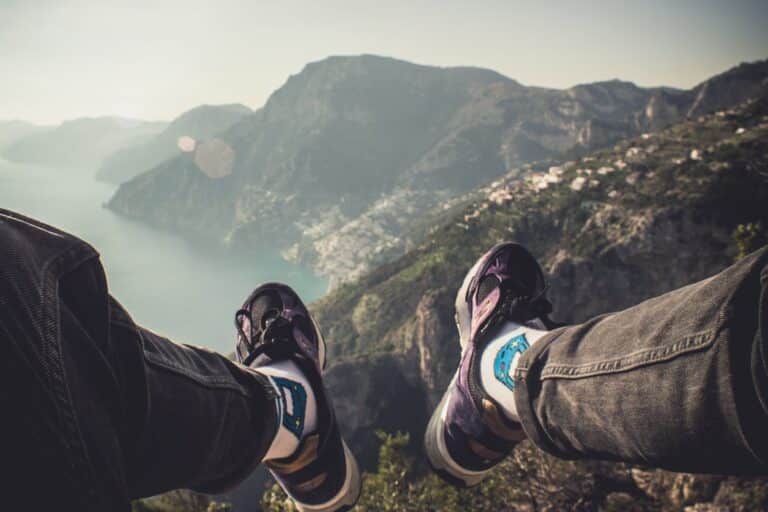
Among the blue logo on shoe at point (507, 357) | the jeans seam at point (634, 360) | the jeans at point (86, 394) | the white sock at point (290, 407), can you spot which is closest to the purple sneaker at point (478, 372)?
the blue logo on shoe at point (507, 357)

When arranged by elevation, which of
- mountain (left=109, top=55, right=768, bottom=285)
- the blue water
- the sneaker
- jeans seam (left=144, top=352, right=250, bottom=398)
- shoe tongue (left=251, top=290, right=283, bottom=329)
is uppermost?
mountain (left=109, top=55, right=768, bottom=285)

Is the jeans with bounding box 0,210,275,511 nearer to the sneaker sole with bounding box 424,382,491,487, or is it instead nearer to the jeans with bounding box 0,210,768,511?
the jeans with bounding box 0,210,768,511

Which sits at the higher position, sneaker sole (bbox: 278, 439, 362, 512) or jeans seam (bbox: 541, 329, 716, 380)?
jeans seam (bbox: 541, 329, 716, 380)

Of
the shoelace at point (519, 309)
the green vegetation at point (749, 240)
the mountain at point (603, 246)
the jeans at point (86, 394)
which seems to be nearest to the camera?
the jeans at point (86, 394)

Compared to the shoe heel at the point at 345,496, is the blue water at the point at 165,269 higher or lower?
lower

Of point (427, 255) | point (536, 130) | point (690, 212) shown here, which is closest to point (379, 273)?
point (427, 255)

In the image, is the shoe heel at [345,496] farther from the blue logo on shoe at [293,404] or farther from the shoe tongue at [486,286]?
the shoe tongue at [486,286]

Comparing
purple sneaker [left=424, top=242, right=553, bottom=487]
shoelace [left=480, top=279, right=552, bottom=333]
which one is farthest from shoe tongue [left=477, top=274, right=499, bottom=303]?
shoelace [left=480, top=279, right=552, bottom=333]
